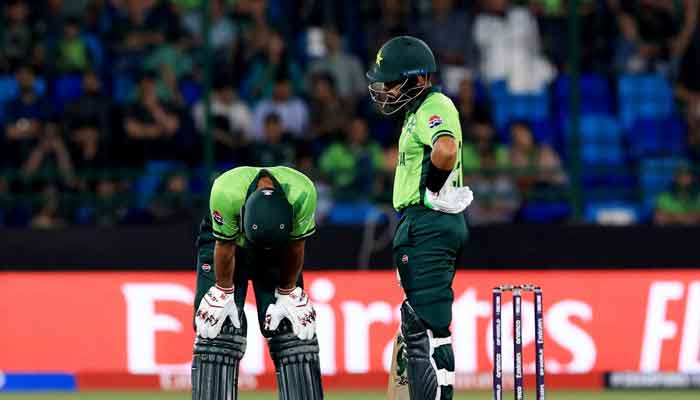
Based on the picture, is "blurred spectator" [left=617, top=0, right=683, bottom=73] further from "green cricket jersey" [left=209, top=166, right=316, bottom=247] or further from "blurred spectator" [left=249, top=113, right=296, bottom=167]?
"green cricket jersey" [left=209, top=166, right=316, bottom=247]

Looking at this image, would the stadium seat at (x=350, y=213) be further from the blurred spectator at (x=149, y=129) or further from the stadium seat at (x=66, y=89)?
the stadium seat at (x=66, y=89)

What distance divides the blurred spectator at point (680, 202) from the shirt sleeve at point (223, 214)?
6468 mm

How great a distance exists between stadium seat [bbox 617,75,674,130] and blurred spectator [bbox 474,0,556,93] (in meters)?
0.77

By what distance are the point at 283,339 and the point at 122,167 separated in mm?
6000

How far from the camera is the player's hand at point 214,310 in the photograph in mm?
7949

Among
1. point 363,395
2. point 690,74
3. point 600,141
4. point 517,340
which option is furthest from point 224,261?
point 690,74

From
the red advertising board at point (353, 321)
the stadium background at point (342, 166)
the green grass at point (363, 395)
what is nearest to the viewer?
the green grass at point (363, 395)

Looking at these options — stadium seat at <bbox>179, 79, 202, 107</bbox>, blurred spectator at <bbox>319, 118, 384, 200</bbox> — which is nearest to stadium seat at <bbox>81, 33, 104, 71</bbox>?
stadium seat at <bbox>179, 79, 202, 107</bbox>

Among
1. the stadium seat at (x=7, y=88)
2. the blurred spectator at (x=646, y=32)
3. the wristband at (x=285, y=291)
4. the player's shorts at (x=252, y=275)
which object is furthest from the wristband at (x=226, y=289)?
the blurred spectator at (x=646, y=32)

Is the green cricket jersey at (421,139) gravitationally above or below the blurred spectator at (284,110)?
below

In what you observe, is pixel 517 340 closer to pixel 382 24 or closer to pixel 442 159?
pixel 442 159

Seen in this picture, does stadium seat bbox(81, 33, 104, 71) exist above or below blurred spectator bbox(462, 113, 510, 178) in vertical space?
above

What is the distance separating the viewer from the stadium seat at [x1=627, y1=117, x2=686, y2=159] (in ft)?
45.6

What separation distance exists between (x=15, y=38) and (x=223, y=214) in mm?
7175
